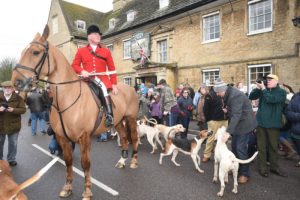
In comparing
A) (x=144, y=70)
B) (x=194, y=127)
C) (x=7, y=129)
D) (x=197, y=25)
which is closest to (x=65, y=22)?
(x=144, y=70)

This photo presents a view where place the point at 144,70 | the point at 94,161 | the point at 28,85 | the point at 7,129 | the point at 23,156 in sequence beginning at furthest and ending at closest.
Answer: the point at 144,70, the point at 23,156, the point at 94,161, the point at 7,129, the point at 28,85

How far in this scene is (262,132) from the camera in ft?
18.4

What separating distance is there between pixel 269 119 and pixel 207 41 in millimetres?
11388

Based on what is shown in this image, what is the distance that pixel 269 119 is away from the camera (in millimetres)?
5473

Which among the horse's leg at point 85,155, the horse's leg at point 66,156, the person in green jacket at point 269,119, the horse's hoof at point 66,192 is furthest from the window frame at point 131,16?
the horse's hoof at point 66,192

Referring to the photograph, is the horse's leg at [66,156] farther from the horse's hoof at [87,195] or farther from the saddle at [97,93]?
the saddle at [97,93]

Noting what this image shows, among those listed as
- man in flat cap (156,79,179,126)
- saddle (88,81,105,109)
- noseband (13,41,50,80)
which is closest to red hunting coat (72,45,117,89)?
saddle (88,81,105,109)

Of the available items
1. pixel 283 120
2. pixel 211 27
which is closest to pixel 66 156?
pixel 283 120

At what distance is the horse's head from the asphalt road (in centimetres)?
211

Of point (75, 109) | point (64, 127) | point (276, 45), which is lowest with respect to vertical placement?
point (64, 127)

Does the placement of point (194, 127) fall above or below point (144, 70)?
below

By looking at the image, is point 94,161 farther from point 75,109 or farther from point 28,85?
point 28,85

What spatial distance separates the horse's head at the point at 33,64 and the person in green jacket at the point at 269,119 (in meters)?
4.27

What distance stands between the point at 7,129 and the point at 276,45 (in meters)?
12.2
